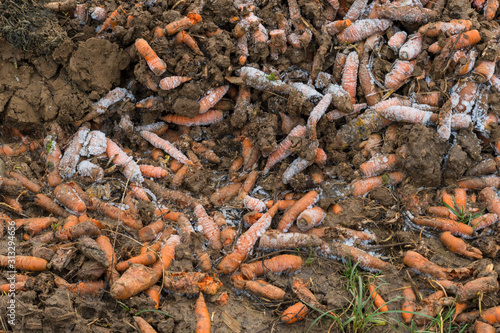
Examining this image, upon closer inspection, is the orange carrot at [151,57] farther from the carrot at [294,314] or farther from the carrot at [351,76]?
the carrot at [294,314]

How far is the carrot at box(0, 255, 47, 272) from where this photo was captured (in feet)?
10.8

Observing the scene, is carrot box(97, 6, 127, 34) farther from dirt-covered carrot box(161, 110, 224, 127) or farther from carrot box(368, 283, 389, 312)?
carrot box(368, 283, 389, 312)

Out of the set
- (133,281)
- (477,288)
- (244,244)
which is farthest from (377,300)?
(133,281)

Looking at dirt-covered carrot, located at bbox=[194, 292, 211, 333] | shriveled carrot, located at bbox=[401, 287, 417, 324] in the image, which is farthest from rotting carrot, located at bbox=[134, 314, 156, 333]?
shriveled carrot, located at bbox=[401, 287, 417, 324]

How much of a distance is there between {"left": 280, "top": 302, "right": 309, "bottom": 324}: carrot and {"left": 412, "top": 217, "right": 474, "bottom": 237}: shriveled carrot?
5.47 feet

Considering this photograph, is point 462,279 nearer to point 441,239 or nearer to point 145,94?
point 441,239

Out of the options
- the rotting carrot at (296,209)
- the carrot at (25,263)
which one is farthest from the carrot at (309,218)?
the carrot at (25,263)

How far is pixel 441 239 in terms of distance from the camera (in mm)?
3936

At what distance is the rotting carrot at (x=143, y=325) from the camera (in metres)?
3.00

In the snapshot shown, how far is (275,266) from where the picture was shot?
3.68m

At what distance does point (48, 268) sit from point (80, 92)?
221 centimetres

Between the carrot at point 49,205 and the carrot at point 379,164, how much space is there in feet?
11.1

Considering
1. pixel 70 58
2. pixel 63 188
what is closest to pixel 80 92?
pixel 70 58

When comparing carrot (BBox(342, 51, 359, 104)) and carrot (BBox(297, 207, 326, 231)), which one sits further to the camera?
carrot (BBox(342, 51, 359, 104))
